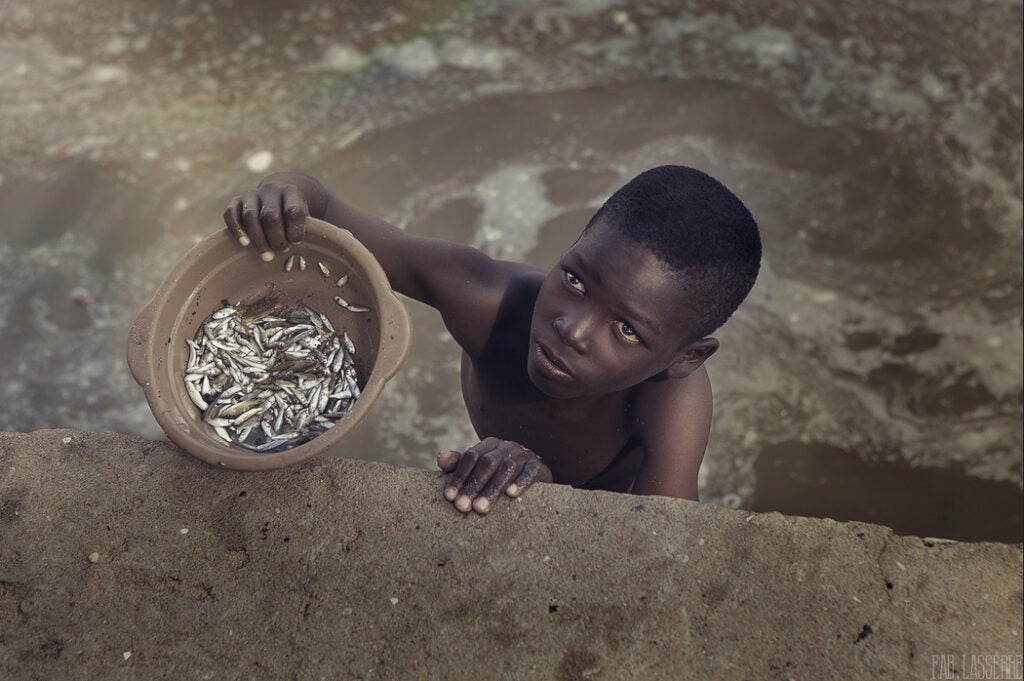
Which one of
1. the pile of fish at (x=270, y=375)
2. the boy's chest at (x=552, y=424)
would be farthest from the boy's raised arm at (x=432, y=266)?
the pile of fish at (x=270, y=375)

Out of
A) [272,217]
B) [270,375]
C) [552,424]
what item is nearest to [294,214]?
[272,217]

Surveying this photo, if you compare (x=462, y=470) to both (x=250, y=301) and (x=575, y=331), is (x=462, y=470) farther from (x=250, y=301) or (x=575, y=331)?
(x=250, y=301)

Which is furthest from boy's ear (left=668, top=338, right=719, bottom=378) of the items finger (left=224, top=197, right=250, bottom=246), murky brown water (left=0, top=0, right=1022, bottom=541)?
murky brown water (left=0, top=0, right=1022, bottom=541)

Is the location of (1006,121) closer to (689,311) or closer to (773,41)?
(773,41)

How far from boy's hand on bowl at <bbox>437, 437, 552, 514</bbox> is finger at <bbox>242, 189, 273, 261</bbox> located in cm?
76

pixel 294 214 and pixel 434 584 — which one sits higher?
pixel 294 214

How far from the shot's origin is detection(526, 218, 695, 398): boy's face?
7.45ft

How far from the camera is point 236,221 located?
239 cm

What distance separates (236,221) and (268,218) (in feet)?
0.28

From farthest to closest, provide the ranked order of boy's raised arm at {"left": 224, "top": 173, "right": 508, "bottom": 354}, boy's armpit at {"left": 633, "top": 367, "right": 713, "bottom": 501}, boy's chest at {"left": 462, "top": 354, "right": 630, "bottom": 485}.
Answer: boy's chest at {"left": 462, "top": 354, "right": 630, "bottom": 485}, boy's raised arm at {"left": 224, "top": 173, "right": 508, "bottom": 354}, boy's armpit at {"left": 633, "top": 367, "right": 713, "bottom": 501}

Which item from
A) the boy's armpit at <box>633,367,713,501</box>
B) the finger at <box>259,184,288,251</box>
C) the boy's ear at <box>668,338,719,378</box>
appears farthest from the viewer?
the boy's armpit at <box>633,367,713,501</box>

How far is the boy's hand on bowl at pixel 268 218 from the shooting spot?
2391 mm

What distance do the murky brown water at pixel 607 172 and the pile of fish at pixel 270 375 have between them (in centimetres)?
167

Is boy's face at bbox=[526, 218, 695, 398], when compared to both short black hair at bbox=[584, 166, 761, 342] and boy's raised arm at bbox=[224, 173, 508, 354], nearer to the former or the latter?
short black hair at bbox=[584, 166, 761, 342]
